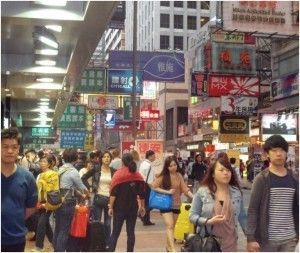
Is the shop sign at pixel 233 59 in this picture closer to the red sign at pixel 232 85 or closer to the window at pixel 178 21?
the red sign at pixel 232 85

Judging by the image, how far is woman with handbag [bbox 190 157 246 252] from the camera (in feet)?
17.3

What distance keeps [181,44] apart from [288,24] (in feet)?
254

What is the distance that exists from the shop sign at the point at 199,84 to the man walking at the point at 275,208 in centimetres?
2474

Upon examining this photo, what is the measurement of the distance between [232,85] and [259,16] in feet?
31.3

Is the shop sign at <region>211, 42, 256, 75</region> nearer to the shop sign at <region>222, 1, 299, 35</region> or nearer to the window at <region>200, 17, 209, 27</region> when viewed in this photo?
the shop sign at <region>222, 1, 299, 35</region>

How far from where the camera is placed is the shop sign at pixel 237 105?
24.4m

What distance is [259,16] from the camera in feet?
55.6

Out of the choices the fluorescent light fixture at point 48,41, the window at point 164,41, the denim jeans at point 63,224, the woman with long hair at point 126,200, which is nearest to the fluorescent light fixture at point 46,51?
the fluorescent light fixture at point 48,41

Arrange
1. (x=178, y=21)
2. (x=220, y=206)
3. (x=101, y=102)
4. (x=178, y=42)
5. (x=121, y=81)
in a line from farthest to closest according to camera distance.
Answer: (x=178, y=21)
(x=178, y=42)
(x=101, y=102)
(x=121, y=81)
(x=220, y=206)

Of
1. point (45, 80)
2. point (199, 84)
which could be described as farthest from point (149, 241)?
point (199, 84)

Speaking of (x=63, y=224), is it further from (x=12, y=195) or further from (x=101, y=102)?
(x=101, y=102)

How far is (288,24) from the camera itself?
17.5 meters

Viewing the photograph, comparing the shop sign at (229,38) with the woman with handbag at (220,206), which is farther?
the shop sign at (229,38)

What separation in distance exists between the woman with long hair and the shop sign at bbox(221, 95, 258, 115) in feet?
52.6
